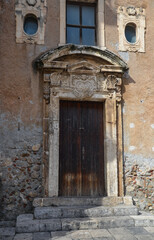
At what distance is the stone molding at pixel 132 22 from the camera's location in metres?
6.42

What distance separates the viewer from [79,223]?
15.5 feet

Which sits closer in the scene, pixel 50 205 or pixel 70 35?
pixel 50 205

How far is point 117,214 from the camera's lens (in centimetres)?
523

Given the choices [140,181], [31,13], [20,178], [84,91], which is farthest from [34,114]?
[140,181]

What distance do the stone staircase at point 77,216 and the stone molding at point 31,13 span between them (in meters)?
3.48

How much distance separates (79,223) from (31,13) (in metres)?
4.61

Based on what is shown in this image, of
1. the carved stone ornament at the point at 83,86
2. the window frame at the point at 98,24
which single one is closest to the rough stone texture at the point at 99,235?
the carved stone ornament at the point at 83,86

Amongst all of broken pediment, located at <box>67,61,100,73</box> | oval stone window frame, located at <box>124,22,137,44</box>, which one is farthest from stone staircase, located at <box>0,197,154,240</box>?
oval stone window frame, located at <box>124,22,137,44</box>

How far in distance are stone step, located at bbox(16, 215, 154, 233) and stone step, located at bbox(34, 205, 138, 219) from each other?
148mm

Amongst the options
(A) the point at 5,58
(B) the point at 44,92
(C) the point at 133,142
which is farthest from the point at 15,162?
(C) the point at 133,142

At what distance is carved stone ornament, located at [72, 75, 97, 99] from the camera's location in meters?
5.98

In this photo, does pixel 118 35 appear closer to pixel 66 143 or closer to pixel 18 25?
pixel 18 25

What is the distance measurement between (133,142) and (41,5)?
12.5 feet

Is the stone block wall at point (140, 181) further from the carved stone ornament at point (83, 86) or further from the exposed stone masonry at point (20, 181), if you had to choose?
the exposed stone masonry at point (20, 181)
